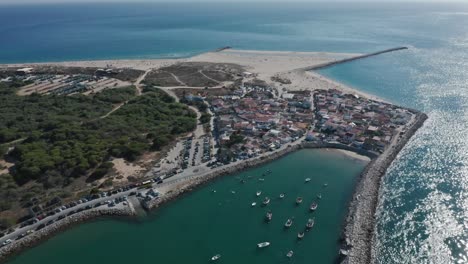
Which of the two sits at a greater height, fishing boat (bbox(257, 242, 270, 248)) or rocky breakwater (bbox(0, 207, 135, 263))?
rocky breakwater (bbox(0, 207, 135, 263))

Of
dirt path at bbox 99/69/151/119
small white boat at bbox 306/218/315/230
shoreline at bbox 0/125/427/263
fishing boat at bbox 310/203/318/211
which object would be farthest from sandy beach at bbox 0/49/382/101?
small white boat at bbox 306/218/315/230

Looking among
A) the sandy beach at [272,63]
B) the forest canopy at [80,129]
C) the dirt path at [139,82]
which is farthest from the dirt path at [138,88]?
the sandy beach at [272,63]

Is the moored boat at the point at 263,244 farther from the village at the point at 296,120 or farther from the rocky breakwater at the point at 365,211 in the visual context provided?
the village at the point at 296,120

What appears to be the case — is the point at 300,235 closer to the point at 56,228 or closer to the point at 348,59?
the point at 56,228

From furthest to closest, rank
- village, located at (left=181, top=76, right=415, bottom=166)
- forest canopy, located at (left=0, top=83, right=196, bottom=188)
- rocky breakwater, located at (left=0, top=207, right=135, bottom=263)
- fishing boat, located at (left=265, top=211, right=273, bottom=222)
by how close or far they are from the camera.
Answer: village, located at (left=181, top=76, right=415, bottom=166) → forest canopy, located at (left=0, top=83, right=196, bottom=188) → fishing boat, located at (left=265, top=211, right=273, bottom=222) → rocky breakwater, located at (left=0, top=207, right=135, bottom=263)

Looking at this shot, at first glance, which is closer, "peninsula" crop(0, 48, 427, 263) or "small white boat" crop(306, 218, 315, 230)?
"small white boat" crop(306, 218, 315, 230)

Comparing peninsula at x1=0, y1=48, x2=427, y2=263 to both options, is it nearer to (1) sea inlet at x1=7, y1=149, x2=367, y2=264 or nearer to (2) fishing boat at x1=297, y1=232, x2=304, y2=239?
(1) sea inlet at x1=7, y1=149, x2=367, y2=264
